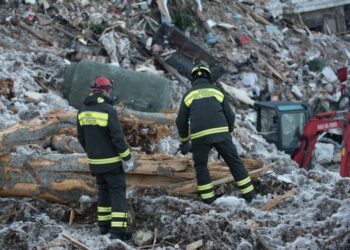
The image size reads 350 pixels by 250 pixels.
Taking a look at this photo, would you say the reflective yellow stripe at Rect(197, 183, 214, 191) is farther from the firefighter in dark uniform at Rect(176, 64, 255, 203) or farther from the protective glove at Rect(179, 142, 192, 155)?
the protective glove at Rect(179, 142, 192, 155)

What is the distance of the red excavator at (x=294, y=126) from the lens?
11.5 metres

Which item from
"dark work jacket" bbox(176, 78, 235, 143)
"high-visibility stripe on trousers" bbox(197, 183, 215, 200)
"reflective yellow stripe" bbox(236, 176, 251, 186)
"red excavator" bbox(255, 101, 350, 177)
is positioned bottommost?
"high-visibility stripe on trousers" bbox(197, 183, 215, 200)

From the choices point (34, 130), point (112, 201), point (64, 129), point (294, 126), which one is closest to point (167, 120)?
point (64, 129)

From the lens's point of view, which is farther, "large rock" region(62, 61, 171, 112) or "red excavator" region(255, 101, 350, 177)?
"large rock" region(62, 61, 171, 112)

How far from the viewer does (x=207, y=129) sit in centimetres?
693

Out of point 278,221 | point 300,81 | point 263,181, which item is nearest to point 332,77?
point 300,81

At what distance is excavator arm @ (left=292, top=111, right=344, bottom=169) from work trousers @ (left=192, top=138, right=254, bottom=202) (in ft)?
14.7

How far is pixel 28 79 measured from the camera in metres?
12.2

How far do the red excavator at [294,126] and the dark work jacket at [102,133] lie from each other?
586cm

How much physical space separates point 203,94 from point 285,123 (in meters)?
5.80

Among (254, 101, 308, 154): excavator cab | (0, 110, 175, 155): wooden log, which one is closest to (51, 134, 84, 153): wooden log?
(0, 110, 175, 155): wooden log

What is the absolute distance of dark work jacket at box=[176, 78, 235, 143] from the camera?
273 inches

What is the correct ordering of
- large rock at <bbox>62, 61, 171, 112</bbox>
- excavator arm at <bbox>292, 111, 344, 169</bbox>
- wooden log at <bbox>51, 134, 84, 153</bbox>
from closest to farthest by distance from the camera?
wooden log at <bbox>51, 134, 84, 153</bbox> → excavator arm at <bbox>292, 111, 344, 169</bbox> → large rock at <bbox>62, 61, 171, 112</bbox>

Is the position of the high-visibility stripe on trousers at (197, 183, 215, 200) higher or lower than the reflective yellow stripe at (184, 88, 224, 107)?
lower
